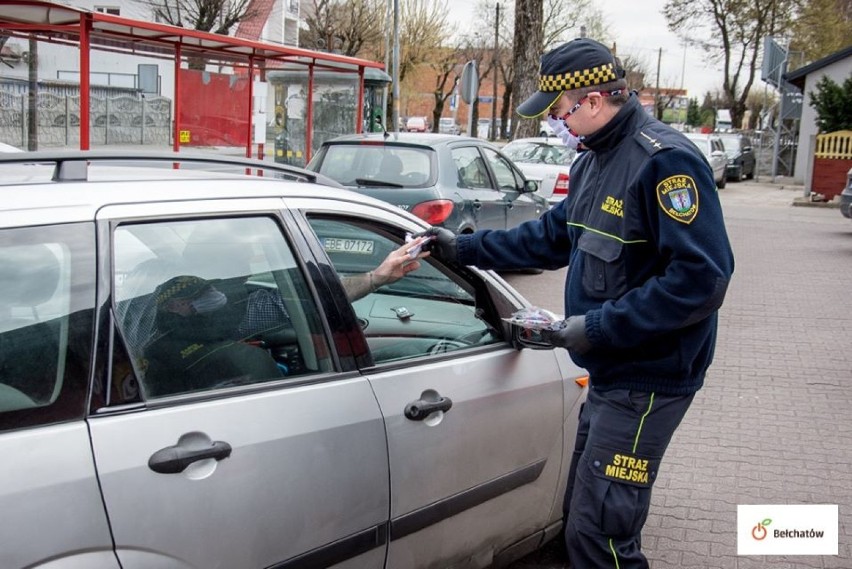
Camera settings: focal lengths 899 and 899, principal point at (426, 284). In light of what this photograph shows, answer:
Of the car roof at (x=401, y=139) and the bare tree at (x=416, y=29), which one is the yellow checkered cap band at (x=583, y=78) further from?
the bare tree at (x=416, y=29)

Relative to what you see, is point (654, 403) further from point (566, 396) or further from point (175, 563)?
point (175, 563)

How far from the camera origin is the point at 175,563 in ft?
7.08

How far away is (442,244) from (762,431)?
11.3 feet

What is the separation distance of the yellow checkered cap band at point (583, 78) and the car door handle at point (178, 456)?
149cm

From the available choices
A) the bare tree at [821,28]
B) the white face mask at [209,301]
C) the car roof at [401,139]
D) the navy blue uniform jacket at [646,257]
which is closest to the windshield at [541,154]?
the car roof at [401,139]

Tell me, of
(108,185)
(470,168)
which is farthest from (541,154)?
(108,185)

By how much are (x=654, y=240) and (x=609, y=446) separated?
0.64 meters

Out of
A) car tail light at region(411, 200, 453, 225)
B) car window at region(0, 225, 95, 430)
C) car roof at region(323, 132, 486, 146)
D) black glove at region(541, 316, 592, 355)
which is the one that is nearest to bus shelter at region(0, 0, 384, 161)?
car roof at region(323, 132, 486, 146)

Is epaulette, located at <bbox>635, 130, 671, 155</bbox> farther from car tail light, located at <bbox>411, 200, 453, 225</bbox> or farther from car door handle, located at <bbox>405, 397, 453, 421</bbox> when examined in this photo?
car tail light, located at <bbox>411, 200, 453, 225</bbox>

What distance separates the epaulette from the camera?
8.66ft

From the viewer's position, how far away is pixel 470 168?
9.75m

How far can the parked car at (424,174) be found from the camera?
890cm

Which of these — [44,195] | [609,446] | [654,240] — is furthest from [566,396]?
[44,195]

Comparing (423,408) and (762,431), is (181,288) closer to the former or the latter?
(423,408)
